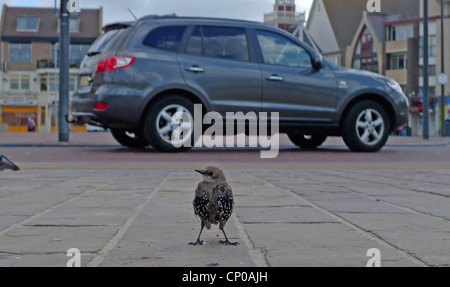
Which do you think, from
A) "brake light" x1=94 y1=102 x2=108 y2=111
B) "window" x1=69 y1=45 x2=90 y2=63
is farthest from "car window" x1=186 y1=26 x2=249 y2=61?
"window" x1=69 y1=45 x2=90 y2=63

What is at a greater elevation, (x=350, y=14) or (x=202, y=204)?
(x=350, y=14)

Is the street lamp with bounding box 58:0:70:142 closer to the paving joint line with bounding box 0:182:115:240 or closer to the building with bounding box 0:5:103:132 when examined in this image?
the paving joint line with bounding box 0:182:115:240

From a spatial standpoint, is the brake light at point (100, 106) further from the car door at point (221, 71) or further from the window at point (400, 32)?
the window at point (400, 32)

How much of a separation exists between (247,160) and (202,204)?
747cm

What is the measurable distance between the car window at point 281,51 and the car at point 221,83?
15 mm

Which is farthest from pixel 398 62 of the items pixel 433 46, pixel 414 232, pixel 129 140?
pixel 414 232

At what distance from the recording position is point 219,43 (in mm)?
11688

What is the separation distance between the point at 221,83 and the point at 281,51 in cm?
127

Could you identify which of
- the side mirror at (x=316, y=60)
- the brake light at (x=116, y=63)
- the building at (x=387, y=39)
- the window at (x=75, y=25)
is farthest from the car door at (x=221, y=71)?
the window at (x=75, y=25)

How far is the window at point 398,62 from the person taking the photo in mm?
59003

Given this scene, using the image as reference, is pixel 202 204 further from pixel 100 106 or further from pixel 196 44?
pixel 196 44

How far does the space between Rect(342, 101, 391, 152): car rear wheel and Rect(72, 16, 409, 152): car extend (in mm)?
16

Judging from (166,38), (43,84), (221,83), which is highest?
(43,84)
